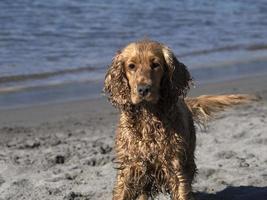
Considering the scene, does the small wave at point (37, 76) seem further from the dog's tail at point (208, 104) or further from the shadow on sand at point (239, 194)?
the shadow on sand at point (239, 194)

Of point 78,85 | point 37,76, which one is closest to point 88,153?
point 78,85

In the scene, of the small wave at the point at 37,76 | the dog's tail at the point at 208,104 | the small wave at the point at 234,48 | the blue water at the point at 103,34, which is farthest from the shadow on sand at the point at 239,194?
the small wave at the point at 234,48

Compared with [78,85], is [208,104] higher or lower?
higher

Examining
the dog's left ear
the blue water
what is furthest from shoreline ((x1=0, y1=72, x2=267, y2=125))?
the dog's left ear

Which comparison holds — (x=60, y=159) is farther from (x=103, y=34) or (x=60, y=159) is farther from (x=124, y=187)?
(x=103, y=34)

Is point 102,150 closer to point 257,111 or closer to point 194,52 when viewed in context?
point 257,111

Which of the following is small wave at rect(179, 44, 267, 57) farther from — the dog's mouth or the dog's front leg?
the dog's mouth

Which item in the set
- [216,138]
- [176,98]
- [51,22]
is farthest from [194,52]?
[176,98]

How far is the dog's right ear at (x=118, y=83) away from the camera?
16.7ft

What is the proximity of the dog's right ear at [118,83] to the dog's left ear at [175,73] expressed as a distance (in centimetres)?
30

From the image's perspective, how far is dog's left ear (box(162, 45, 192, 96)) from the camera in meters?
5.07

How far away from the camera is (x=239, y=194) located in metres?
6.21

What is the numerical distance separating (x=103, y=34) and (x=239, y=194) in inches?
338

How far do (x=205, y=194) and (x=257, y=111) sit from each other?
3057 mm
